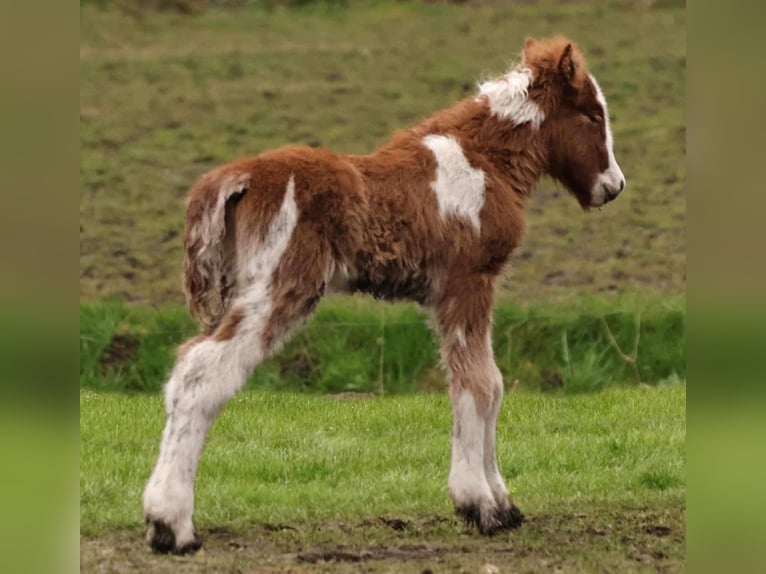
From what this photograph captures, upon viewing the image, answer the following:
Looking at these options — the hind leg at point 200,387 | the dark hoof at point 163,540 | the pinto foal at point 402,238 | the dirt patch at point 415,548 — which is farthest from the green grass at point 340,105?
the dark hoof at point 163,540

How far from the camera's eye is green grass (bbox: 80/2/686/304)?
12.5m

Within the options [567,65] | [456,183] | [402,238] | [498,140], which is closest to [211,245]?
[402,238]

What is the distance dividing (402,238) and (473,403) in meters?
0.85

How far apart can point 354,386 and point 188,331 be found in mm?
1323

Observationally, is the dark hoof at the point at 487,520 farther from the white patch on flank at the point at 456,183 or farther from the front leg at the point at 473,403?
the white patch on flank at the point at 456,183

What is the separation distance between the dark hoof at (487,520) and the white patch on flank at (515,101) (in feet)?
6.47

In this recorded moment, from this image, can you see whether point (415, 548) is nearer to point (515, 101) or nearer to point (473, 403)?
point (473, 403)

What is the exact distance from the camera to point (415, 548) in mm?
6203

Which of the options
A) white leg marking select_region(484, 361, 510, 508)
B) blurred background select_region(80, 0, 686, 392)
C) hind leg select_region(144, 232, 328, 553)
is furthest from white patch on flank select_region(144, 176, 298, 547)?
blurred background select_region(80, 0, 686, 392)

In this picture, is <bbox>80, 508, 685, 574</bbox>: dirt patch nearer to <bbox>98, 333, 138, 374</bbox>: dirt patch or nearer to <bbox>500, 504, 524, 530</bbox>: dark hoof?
<bbox>500, 504, 524, 530</bbox>: dark hoof

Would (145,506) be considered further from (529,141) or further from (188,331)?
(188,331)
